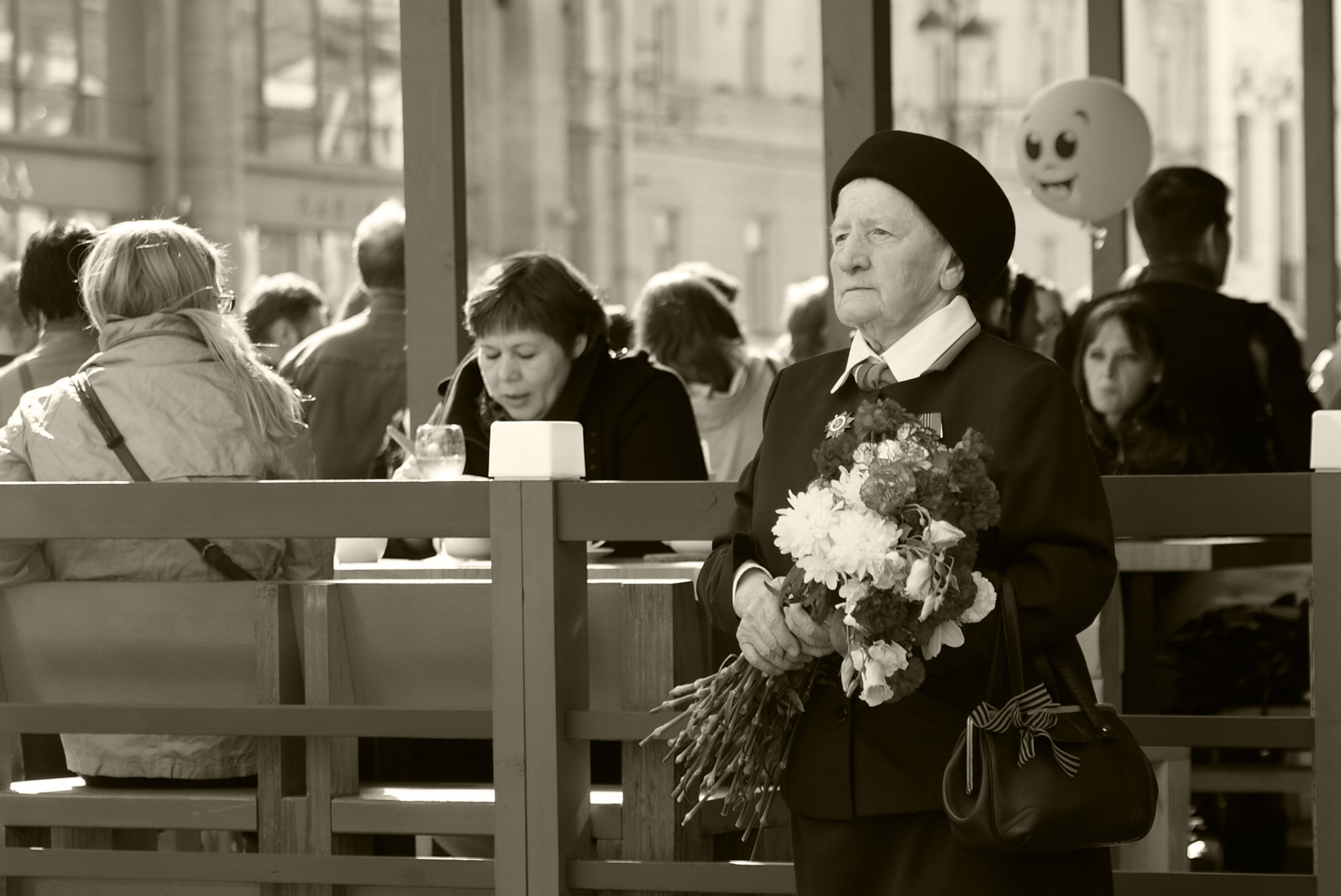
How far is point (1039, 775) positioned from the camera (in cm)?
245

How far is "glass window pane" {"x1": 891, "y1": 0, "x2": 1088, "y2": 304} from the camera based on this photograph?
110 ft

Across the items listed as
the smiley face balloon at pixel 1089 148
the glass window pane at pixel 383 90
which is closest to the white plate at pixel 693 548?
the smiley face balloon at pixel 1089 148

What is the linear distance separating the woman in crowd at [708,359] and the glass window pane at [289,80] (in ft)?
61.1

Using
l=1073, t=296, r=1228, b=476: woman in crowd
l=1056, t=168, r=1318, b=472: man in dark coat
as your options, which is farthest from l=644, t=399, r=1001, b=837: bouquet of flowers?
l=1056, t=168, r=1318, b=472: man in dark coat

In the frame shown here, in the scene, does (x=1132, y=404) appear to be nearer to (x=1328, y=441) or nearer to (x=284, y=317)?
(x=1328, y=441)

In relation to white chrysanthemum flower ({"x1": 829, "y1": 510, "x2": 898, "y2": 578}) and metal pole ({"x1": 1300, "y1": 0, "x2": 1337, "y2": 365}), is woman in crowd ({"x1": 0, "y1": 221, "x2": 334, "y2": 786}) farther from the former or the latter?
metal pole ({"x1": 1300, "y1": 0, "x2": 1337, "y2": 365})

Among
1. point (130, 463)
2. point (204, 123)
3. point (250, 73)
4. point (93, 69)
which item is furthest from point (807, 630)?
point (250, 73)

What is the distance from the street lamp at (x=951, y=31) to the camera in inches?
684

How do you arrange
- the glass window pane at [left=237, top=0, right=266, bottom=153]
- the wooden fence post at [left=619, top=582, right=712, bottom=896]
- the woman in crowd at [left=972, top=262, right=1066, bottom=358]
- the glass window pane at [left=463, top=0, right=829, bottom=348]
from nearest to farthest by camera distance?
the wooden fence post at [left=619, top=582, right=712, bottom=896] → the woman in crowd at [left=972, top=262, right=1066, bottom=358] → the glass window pane at [left=237, top=0, right=266, bottom=153] → the glass window pane at [left=463, top=0, right=829, bottom=348]

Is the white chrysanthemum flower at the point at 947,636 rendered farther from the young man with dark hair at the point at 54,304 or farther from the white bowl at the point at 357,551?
the young man with dark hair at the point at 54,304

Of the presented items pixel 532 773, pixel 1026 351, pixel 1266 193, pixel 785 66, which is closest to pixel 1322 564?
pixel 1026 351

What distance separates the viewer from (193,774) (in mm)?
3680

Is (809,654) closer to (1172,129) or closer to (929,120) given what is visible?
(929,120)

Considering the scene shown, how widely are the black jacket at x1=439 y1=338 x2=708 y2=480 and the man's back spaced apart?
1548 millimetres
